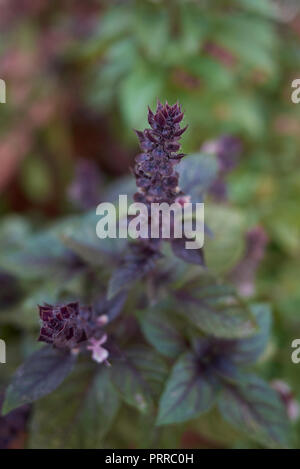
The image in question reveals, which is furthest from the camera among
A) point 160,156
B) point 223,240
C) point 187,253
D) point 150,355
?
point 223,240

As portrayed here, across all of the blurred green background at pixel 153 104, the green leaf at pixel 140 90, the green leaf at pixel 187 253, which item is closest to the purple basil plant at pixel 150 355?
the green leaf at pixel 187 253

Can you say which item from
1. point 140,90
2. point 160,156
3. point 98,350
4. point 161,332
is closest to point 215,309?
point 161,332

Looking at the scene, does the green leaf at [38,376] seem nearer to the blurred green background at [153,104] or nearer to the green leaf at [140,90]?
the blurred green background at [153,104]

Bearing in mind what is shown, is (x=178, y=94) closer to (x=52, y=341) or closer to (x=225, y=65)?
(x=225, y=65)

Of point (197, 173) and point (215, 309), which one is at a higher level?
point (197, 173)

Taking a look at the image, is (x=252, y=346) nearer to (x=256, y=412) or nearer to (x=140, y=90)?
(x=256, y=412)

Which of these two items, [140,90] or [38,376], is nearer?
[38,376]

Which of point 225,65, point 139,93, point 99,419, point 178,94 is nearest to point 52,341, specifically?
point 99,419

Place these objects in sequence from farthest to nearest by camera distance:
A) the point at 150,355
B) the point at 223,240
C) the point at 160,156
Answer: the point at 223,240
the point at 150,355
the point at 160,156

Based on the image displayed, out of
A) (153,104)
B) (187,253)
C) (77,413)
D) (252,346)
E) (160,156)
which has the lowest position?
(77,413)
